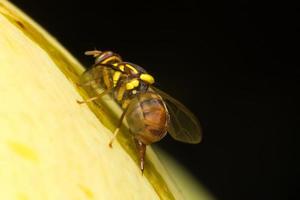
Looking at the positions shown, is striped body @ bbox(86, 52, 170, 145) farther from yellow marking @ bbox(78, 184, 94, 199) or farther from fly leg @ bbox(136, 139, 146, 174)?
yellow marking @ bbox(78, 184, 94, 199)

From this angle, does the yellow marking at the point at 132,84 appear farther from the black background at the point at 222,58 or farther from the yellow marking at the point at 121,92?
the black background at the point at 222,58

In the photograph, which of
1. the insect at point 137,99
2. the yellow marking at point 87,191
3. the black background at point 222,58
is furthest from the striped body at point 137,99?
the black background at point 222,58

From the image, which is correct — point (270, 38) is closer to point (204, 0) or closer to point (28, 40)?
point (204, 0)

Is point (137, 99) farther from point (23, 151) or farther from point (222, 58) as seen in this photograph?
point (222, 58)

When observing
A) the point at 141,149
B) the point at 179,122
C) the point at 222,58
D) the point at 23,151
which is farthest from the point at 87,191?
the point at 222,58

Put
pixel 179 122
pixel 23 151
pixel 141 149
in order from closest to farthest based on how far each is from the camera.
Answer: pixel 23 151
pixel 141 149
pixel 179 122
